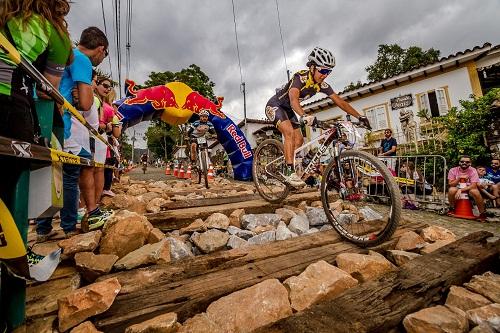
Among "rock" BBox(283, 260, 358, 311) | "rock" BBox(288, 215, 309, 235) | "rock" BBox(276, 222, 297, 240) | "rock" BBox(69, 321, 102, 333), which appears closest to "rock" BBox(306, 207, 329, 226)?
"rock" BBox(288, 215, 309, 235)

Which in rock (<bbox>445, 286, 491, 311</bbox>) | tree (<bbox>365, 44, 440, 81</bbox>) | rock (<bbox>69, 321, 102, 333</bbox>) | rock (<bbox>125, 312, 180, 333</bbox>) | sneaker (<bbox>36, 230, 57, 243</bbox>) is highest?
tree (<bbox>365, 44, 440, 81</bbox>)

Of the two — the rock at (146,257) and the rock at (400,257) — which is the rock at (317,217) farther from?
the rock at (146,257)

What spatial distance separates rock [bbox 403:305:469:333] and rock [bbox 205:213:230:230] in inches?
72.5

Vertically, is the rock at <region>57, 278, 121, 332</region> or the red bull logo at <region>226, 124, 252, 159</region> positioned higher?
the red bull logo at <region>226, 124, 252, 159</region>

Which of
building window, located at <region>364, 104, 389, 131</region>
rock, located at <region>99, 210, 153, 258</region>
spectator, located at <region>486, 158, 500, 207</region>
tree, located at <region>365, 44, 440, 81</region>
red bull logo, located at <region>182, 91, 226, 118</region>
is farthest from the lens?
tree, located at <region>365, 44, 440, 81</region>

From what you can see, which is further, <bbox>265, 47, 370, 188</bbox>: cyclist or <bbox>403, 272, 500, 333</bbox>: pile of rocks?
<bbox>265, 47, 370, 188</bbox>: cyclist

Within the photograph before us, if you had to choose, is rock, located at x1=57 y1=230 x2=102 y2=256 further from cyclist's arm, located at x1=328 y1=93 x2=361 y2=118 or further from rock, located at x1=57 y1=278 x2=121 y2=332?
cyclist's arm, located at x1=328 y1=93 x2=361 y2=118

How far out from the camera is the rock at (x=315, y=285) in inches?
59.2

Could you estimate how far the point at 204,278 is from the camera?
168 centimetres

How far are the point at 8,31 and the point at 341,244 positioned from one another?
283 centimetres

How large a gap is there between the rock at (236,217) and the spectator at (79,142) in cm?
134

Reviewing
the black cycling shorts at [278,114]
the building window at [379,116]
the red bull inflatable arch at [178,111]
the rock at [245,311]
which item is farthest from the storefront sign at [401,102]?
the rock at [245,311]

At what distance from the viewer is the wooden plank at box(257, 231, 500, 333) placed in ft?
3.87

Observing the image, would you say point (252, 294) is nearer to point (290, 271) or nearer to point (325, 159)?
point (290, 271)
